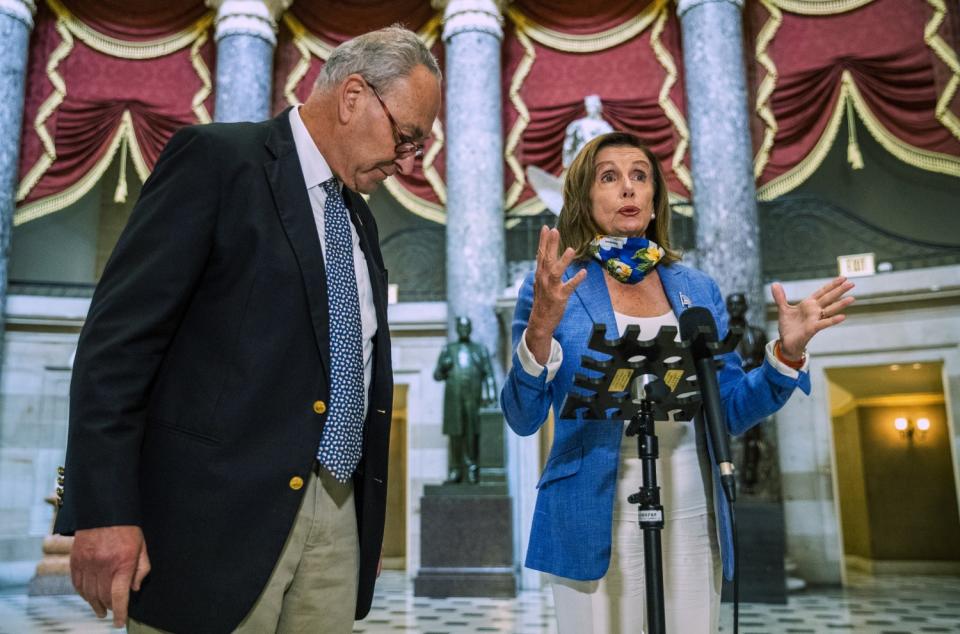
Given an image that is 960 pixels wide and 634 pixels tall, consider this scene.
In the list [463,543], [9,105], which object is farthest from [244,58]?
[463,543]

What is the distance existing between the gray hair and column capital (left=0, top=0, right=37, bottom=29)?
1044 cm

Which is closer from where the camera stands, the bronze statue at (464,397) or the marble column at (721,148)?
the bronze statue at (464,397)

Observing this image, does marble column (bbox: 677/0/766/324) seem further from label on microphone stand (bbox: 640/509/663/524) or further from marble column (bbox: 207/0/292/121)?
label on microphone stand (bbox: 640/509/663/524)

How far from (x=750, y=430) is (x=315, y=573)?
7589 millimetres

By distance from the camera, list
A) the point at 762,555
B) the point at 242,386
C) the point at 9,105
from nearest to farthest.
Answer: the point at 242,386, the point at 762,555, the point at 9,105

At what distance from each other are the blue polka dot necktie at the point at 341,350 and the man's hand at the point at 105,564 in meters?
0.37

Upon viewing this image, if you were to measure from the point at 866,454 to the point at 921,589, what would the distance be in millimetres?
3612

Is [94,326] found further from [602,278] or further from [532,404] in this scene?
[602,278]

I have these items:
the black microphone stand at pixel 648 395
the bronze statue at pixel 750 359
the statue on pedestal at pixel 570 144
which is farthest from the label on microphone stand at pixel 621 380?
the statue on pedestal at pixel 570 144

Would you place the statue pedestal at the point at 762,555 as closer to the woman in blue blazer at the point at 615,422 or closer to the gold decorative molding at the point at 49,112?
the woman in blue blazer at the point at 615,422

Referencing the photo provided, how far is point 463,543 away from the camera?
27.3 feet

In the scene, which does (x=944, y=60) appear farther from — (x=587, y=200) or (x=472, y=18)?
(x=587, y=200)

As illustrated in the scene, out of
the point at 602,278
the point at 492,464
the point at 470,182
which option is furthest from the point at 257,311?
the point at 470,182

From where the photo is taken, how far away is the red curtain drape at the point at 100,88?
11.0m
